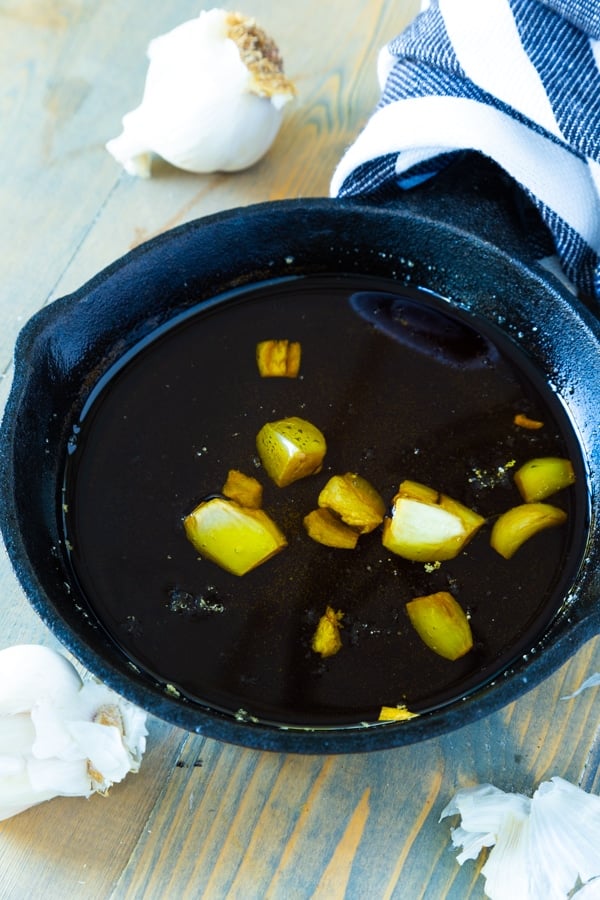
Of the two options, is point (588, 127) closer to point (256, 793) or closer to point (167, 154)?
point (167, 154)

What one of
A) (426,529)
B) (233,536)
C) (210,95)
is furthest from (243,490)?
(210,95)

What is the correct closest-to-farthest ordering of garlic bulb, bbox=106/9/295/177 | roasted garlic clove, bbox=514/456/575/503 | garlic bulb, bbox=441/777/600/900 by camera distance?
garlic bulb, bbox=441/777/600/900, roasted garlic clove, bbox=514/456/575/503, garlic bulb, bbox=106/9/295/177

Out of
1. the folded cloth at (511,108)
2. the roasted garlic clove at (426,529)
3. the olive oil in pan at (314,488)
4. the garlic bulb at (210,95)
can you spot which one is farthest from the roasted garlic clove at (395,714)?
the garlic bulb at (210,95)

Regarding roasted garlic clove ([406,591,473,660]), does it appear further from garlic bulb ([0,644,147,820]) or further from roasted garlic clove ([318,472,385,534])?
garlic bulb ([0,644,147,820])

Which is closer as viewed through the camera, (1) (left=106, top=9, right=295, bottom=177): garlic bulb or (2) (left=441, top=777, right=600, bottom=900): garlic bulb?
(2) (left=441, top=777, right=600, bottom=900): garlic bulb

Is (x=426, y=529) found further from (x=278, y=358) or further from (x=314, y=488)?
(x=278, y=358)

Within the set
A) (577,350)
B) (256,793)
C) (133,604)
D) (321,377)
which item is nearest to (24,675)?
(133,604)

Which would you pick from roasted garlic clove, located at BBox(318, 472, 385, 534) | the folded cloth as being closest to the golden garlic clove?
roasted garlic clove, located at BBox(318, 472, 385, 534)
